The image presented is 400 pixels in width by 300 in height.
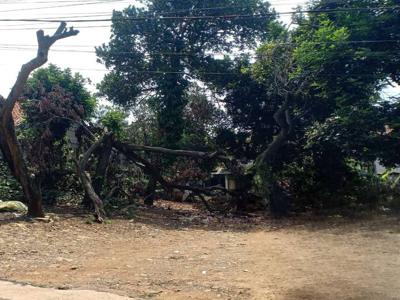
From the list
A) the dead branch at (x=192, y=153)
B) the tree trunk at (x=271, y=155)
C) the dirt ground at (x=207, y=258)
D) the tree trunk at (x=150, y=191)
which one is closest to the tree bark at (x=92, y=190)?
the dirt ground at (x=207, y=258)

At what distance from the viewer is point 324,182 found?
587 inches

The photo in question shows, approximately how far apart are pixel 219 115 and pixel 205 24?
15.5 ft

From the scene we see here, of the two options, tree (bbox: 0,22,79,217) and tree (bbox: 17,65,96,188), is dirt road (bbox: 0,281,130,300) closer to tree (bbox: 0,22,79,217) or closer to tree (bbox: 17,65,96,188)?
tree (bbox: 0,22,79,217)

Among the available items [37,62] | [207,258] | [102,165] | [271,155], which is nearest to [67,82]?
[102,165]

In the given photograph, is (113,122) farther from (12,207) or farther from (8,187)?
(12,207)

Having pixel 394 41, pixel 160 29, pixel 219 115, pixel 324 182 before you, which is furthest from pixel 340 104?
pixel 160 29

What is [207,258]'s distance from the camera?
7.20 metres

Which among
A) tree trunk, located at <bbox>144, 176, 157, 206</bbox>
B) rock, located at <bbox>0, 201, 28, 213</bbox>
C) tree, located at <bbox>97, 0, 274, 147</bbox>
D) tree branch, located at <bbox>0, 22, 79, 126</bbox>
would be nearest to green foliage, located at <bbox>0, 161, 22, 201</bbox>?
rock, located at <bbox>0, 201, 28, 213</bbox>

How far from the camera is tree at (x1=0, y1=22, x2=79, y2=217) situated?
9.98 meters

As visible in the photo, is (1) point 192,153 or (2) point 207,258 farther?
(1) point 192,153

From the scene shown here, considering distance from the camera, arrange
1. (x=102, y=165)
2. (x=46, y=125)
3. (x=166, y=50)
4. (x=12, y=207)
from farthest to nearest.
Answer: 1. (x=166, y=50)
2. (x=102, y=165)
3. (x=46, y=125)
4. (x=12, y=207)

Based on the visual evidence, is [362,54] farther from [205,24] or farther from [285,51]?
[205,24]

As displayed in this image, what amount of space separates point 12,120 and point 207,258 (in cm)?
625

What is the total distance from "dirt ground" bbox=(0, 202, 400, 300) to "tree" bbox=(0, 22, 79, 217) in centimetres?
67
